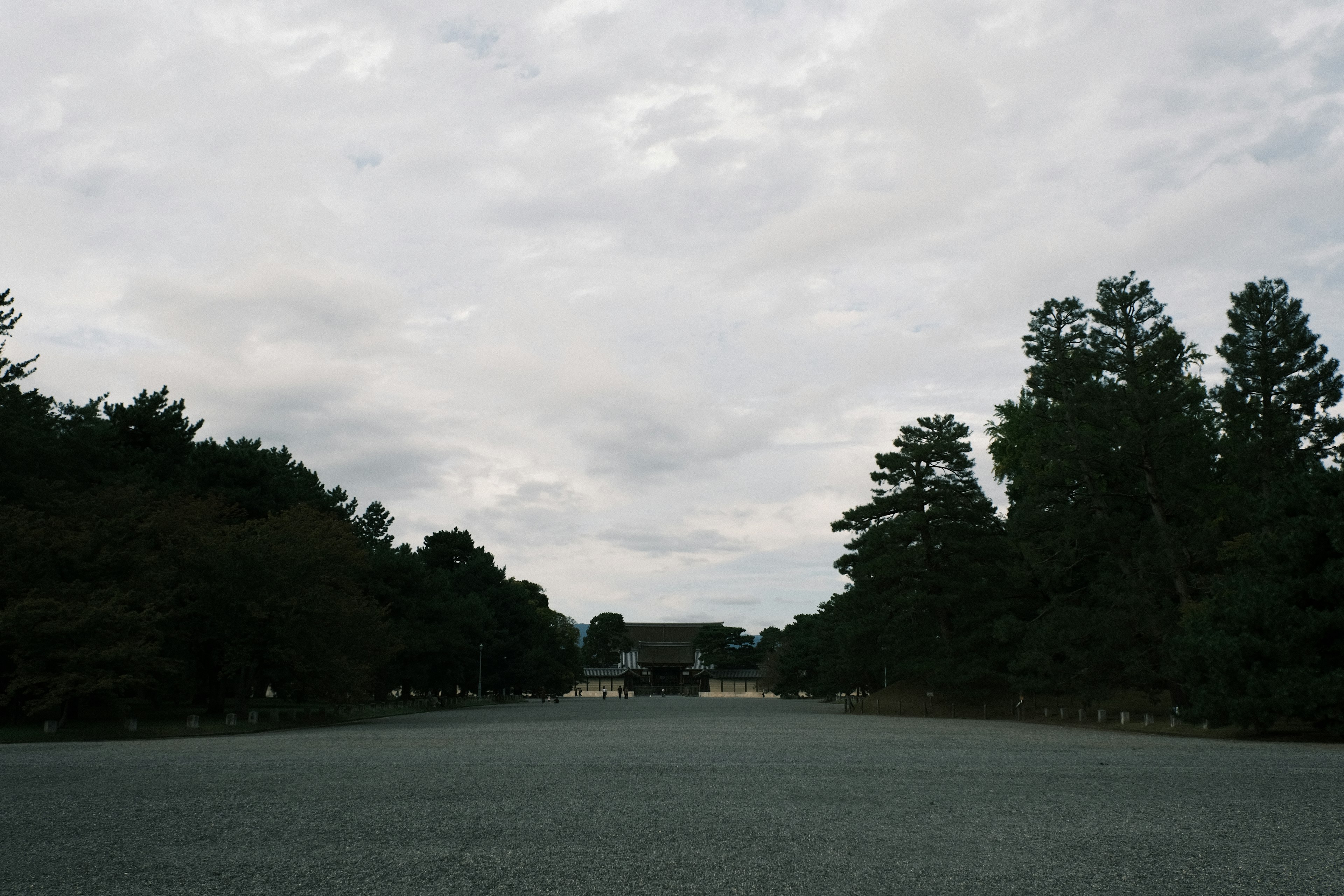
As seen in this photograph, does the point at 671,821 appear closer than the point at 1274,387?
Yes

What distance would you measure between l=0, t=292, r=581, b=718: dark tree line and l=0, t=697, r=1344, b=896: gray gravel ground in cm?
536

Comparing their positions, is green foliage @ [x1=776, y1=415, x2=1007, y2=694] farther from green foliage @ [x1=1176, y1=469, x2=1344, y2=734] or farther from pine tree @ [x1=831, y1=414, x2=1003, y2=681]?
green foliage @ [x1=1176, y1=469, x2=1344, y2=734]

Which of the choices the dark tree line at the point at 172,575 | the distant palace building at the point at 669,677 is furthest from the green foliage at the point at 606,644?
the dark tree line at the point at 172,575

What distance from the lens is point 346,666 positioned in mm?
33656

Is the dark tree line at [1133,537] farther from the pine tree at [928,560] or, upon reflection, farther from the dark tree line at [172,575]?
the dark tree line at [172,575]

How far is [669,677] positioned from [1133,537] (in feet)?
306

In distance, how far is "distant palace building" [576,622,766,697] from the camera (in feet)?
392

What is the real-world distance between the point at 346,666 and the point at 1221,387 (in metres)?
30.0

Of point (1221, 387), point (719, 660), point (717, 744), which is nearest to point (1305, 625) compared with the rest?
point (1221, 387)

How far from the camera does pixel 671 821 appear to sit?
417 inches

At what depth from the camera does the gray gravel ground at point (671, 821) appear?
7.70 meters

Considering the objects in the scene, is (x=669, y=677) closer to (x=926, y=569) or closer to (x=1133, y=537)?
(x=926, y=569)

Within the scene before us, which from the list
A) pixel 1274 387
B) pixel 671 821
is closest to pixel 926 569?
pixel 1274 387

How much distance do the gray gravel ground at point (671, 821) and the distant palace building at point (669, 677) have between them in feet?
328
